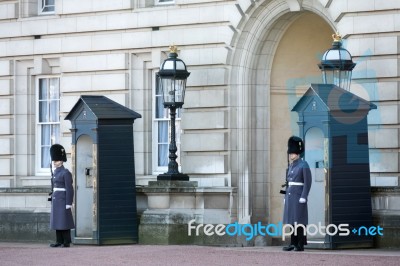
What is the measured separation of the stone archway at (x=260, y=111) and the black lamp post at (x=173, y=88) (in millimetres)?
858

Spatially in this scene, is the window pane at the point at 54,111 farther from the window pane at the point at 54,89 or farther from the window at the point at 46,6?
the window at the point at 46,6

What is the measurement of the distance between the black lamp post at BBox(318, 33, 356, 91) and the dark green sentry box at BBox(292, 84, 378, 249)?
506mm

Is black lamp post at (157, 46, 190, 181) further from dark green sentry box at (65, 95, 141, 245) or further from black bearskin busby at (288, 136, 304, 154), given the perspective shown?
black bearskin busby at (288, 136, 304, 154)

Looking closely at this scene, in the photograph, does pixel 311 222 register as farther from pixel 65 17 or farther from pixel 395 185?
pixel 65 17

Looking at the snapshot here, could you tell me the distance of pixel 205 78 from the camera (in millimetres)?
25375

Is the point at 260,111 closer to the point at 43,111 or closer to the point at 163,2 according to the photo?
the point at 163,2

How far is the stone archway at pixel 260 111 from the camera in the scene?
25.0 meters

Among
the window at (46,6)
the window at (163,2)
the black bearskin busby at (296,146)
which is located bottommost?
the black bearskin busby at (296,146)

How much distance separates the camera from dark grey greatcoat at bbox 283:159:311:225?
21812 millimetres

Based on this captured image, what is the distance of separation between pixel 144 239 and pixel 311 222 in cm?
342

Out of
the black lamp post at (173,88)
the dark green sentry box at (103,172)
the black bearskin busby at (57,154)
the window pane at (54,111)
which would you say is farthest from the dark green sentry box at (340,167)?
the window pane at (54,111)

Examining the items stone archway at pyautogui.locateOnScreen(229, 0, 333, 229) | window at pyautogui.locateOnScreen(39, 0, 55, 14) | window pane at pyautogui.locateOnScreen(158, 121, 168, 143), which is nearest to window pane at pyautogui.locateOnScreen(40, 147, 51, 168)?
window at pyautogui.locateOnScreen(39, 0, 55, 14)

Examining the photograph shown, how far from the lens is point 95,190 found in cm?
2420

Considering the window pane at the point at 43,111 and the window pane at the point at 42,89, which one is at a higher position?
the window pane at the point at 42,89
